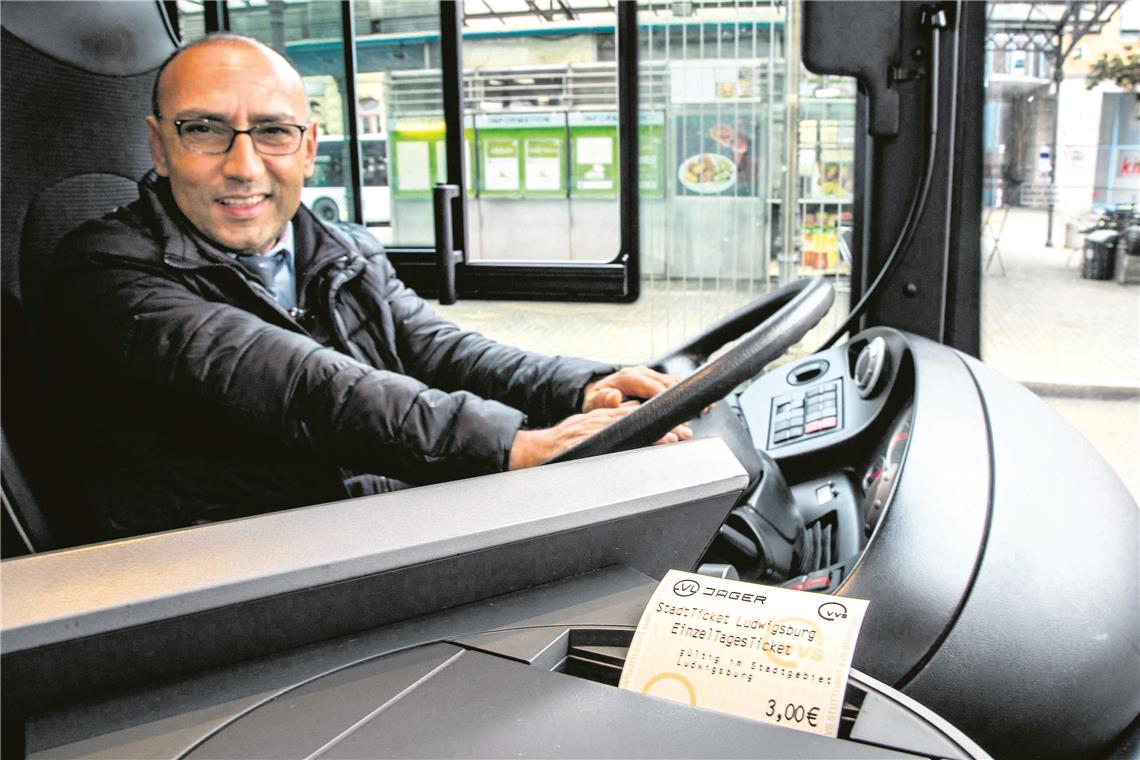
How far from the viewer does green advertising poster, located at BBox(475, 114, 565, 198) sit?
158cm

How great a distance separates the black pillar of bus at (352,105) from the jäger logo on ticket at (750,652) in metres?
1.27

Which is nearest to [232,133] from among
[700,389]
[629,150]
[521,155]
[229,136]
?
[229,136]

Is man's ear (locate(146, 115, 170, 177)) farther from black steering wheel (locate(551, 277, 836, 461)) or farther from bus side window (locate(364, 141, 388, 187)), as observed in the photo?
black steering wheel (locate(551, 277, 836, 461))

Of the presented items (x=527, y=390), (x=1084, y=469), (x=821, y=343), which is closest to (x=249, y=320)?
(x=527, y=390)

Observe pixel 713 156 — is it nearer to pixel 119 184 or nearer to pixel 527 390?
pixel 527 390

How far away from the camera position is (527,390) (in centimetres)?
157

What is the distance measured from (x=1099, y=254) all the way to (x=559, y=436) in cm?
89

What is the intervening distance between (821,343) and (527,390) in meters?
0.54

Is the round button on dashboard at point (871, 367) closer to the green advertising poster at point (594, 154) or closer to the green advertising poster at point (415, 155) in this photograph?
the green advertising poster at point (594, 154)

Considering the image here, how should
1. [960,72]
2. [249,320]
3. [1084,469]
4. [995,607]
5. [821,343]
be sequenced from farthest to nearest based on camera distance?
1. [821,343]
2. [960,72]
3. [249,320]
4. [1084,469]
5. [995,607]

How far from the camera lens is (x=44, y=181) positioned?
1229 millimetres

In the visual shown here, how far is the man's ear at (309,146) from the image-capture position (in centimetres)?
150

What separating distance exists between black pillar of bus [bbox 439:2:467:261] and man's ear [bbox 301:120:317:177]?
0.71ft

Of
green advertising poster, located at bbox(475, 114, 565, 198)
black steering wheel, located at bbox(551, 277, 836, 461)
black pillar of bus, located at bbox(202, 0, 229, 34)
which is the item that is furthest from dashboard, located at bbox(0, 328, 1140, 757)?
black pillar of bus, located at bbox(202, 0, 229, 34)
